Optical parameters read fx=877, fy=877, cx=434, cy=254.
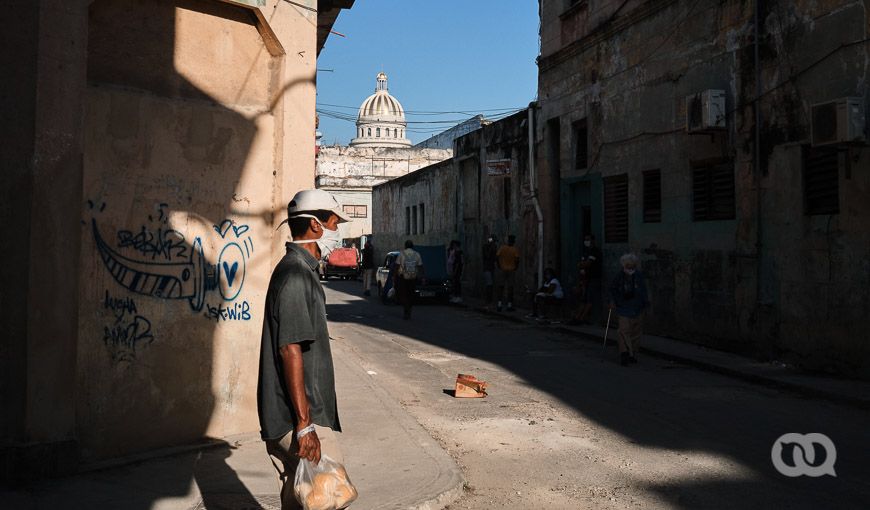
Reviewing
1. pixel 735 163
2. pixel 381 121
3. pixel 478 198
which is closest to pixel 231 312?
pixel 735 163

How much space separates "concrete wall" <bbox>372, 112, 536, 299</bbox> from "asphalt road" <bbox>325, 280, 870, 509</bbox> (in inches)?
342

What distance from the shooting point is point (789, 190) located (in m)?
12.3

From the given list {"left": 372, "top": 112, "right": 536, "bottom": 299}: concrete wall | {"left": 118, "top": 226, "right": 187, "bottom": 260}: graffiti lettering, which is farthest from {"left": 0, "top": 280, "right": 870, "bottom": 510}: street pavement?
{"left": 372, "top": 112, "right": 536, "bottom": 299}: concrete wall

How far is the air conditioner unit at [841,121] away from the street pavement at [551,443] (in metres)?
2.92

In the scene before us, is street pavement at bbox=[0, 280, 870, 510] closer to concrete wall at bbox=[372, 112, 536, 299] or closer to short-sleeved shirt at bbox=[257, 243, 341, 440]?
short-sleeved shirt at bbox=[257, 243, 341, 440]

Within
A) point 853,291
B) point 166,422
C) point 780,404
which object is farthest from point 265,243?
point 853,291

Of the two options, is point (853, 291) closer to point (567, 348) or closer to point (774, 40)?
point (774, 40)

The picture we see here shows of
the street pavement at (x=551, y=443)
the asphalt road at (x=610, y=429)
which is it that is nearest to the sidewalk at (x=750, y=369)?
the street pavement at (x=551, y=443)

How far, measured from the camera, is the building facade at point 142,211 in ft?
18.5

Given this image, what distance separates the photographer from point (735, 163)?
1370 cm

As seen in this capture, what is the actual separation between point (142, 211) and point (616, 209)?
12.6m

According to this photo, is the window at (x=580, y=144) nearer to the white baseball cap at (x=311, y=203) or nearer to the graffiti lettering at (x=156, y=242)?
the graffiti lettering at (x=156, y=242)

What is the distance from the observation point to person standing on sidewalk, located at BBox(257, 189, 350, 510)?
12.8 feet

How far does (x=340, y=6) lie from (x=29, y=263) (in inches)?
232
